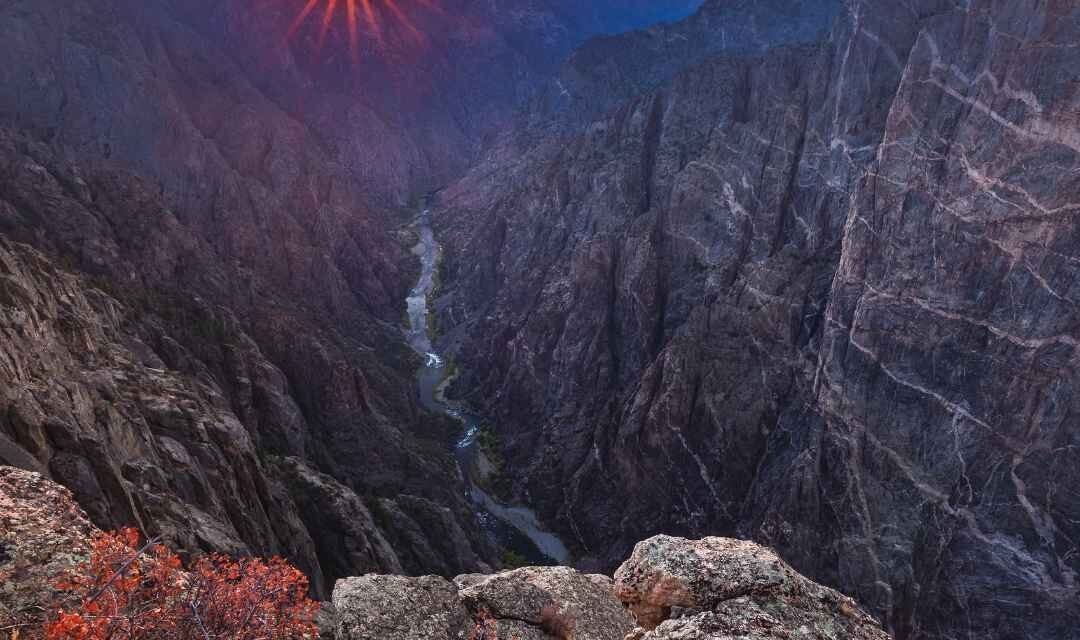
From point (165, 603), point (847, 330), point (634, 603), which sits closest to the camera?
point (165, 603)

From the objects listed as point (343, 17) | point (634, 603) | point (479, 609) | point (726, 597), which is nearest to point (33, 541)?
point (479, 609)

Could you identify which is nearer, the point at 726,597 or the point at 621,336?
the point at 726,597

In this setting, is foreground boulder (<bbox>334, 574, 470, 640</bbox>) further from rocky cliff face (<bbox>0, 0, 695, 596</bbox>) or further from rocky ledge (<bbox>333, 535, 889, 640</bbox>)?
rocky cliff face (<bbox>0, 0, 695, 596</bbox>)

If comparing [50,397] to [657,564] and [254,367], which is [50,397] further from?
[254,367]

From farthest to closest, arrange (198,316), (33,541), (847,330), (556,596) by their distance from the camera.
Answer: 1. (198,316)
2. (847,330)
3. (556,596)
4. (33,541)

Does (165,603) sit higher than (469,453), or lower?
higher

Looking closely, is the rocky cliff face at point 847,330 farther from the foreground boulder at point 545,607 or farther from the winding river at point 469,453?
the foreground boulder at point 545,607

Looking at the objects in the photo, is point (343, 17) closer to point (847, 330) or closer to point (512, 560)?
point (512, 560)
